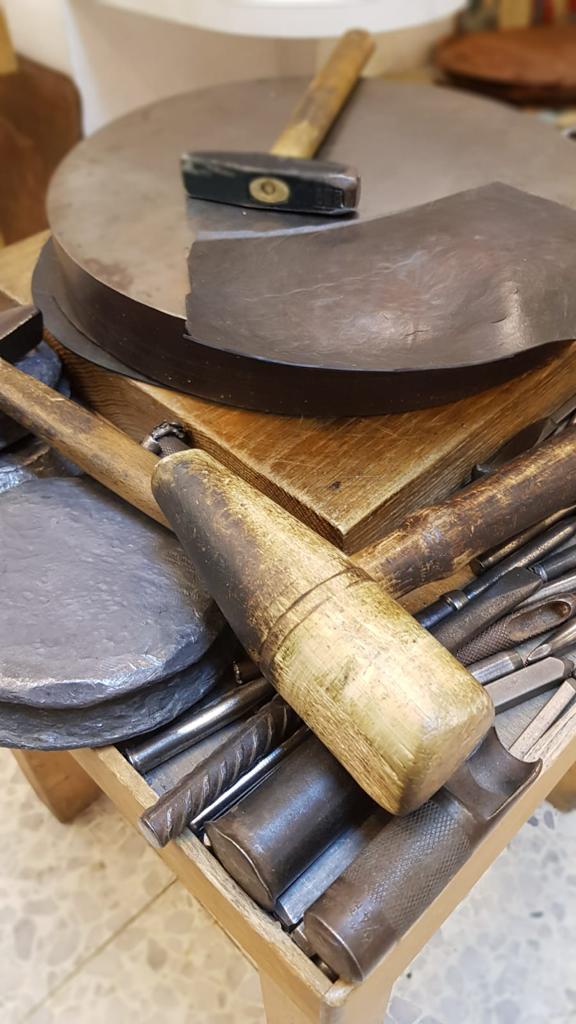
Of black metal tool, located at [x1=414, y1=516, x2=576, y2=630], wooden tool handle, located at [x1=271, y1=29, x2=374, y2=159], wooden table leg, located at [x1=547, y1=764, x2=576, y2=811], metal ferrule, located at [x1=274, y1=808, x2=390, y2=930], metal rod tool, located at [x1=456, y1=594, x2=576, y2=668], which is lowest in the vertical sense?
wooden table leg, located at [x1=547, y1=764, x2=576, y2=811]

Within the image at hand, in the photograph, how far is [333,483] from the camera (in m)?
0.73

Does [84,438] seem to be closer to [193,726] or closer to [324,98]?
[193,726]

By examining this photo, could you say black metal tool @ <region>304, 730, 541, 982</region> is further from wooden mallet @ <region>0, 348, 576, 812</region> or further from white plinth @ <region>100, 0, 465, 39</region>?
white plinth @ <region>100, 0, 465, 39</region>

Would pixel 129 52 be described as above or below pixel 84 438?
above

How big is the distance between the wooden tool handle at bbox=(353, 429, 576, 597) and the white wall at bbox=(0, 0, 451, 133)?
1223mm

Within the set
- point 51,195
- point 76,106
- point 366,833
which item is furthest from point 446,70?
point 366,833

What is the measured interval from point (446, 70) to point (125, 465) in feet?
5.87

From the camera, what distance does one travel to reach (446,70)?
6.70 ft

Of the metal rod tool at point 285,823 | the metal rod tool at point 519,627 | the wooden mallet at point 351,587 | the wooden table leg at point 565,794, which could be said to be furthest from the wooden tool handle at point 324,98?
the wooden table leg at point 565,794

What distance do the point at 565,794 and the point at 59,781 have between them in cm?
66

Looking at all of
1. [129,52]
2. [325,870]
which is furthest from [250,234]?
[129,52]

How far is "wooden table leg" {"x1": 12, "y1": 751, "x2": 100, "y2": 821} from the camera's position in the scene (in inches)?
38.9

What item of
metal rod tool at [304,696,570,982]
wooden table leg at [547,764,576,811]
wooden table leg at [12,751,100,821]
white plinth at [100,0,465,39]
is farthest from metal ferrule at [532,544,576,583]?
white plinth at [100,0,465,39]

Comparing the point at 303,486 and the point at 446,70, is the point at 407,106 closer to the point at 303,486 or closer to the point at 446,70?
the point at 303,486
